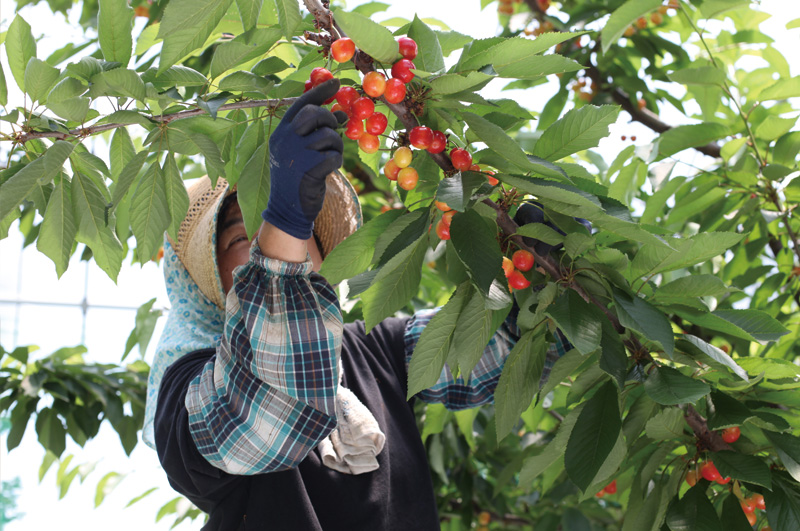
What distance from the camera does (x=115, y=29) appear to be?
29.8 inches

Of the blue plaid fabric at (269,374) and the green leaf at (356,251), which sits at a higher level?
the green leaf at (356,251)

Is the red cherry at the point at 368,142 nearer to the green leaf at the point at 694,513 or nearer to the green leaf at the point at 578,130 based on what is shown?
the green leaf at the point at 578,130

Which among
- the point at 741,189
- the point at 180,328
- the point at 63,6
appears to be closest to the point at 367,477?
the point at 180,328

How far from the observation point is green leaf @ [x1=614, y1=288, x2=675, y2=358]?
67 cm

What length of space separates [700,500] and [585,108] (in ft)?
1.62

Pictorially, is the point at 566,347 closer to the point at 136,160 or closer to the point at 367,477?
the point at 367,477

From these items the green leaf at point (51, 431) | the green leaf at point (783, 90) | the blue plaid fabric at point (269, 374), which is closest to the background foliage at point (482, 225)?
the blue plaid fabric at point (269, 374)

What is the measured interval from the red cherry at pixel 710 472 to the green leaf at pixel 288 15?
720mm

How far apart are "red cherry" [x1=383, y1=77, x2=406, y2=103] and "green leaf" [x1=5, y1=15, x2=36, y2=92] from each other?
44 centimetres

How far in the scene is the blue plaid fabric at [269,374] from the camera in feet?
3.07

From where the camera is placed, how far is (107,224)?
2.71 feet

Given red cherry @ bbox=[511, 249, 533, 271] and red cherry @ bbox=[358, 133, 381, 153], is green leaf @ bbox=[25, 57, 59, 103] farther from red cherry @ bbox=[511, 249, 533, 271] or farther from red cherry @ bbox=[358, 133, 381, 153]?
red cherry @ bbox=[511, 249, 533, 271]

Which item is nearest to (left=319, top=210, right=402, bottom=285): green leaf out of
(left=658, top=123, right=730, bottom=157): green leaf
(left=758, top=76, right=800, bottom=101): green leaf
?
(left=658, top=123, right=730, bottom=157): green leaf

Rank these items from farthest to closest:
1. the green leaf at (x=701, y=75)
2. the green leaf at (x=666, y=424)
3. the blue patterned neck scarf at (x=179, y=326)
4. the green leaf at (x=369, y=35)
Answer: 1. the blue patterned neck scarf at (x=179, y=326)
2. the green leaf at (x=701, y=75)
3. the green leaf at (x=666, y=424)
4. the green leaf at (x=369, y=35)
